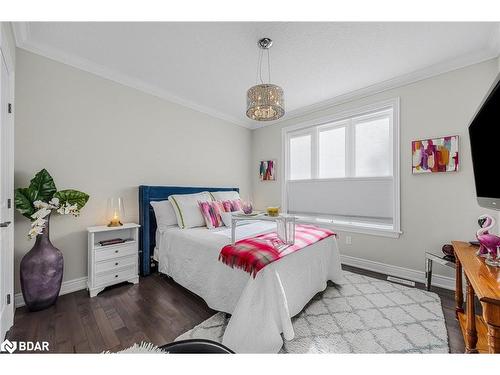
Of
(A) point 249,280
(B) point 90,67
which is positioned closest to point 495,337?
(A) point 249,280

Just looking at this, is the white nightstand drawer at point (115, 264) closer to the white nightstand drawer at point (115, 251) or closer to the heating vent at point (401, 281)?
the white nightstand drawer at point (115, 251)

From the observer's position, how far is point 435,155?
2447 millimetres

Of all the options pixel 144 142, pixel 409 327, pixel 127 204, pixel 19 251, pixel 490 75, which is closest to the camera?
pixel 409 327

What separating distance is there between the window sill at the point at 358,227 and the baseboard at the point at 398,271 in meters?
0.40

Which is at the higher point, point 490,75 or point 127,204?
point 490,75

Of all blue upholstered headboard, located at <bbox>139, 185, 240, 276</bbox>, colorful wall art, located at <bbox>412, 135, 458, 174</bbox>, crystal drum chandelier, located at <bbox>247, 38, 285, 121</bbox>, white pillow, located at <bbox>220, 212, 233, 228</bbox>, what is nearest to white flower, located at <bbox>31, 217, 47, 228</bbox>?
blue upholstered headboard, located at <bbox>139, 185, 240, 276</bbox>

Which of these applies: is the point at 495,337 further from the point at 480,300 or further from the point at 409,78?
the point at 409,78

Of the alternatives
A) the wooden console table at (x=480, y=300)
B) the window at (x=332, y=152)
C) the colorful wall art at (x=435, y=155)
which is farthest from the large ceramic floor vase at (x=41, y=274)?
the colorful wall art at (x=435, y=155)

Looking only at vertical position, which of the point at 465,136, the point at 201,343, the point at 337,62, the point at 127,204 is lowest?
the point at 201,343

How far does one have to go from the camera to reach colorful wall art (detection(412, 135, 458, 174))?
7.68ft

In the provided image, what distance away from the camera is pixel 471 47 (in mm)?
2104

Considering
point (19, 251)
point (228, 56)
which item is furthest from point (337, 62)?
point (19, 251)

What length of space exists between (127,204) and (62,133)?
1026 mm

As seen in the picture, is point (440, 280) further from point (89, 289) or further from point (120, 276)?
point (89, 289)
